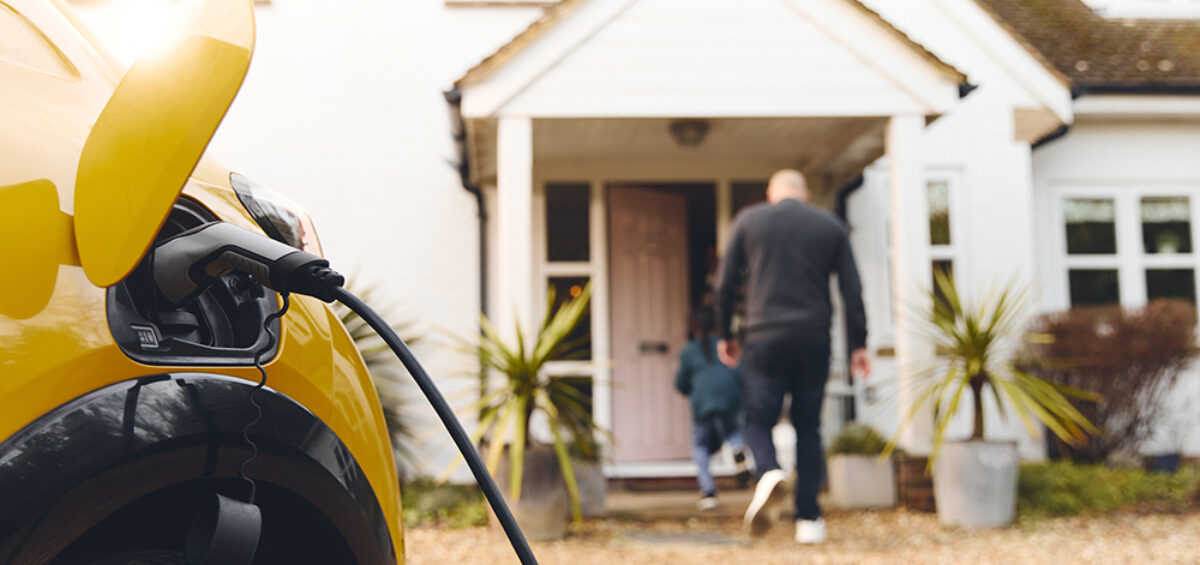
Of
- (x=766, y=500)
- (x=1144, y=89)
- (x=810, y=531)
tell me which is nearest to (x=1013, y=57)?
(x=1144, y=89)

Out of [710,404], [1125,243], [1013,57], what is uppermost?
[1013,57]

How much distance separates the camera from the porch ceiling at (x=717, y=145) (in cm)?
648

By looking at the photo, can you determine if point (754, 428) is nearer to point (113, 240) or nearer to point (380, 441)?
point (380, 441)

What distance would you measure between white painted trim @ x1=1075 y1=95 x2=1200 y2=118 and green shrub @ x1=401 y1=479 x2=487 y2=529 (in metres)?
6.06

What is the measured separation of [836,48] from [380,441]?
506cm

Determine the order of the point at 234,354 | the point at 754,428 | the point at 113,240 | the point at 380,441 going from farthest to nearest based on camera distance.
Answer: the point at 754,428, the point at 380,441, the point at 234,354, the point at 113,240

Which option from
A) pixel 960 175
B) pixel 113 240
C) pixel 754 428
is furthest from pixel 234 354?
pixel 960 175

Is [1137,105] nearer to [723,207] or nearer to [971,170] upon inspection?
[971,170]

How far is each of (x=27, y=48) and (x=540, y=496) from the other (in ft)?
13.3

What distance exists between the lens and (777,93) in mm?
5918

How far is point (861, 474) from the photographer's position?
20.0ft

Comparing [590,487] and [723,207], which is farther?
[723,207]

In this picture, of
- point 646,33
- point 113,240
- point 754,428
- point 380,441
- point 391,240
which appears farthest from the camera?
point 391,240

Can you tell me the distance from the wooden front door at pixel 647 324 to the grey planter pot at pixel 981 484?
2.80 meters
